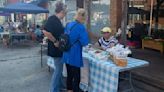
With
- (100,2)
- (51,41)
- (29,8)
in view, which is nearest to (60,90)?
(51,41)

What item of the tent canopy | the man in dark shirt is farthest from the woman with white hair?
the tent canopy

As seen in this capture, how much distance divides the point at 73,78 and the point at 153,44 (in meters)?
5.23

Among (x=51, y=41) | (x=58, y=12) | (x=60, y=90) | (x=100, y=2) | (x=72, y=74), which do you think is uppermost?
(x=100, y=2)

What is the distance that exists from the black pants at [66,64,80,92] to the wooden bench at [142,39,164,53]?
4.90 m

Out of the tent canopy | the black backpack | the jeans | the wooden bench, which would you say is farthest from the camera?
the tent canopy

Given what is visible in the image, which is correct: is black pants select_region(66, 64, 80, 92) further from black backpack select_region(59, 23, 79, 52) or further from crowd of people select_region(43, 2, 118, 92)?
black backpack select_region(59, 23, 79, 52)

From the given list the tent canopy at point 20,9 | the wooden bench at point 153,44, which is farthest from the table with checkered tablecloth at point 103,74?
the tent canopy at point 20,9

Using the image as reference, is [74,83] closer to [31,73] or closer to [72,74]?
[72,74]

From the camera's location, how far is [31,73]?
25.6 feet

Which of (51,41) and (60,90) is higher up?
(51,41)

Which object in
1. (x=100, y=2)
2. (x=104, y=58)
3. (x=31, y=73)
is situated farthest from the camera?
(x=100, y=2)

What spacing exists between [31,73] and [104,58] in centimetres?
335

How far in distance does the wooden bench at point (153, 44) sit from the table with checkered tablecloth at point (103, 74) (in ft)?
14.3

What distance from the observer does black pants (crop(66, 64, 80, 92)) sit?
509 centimetres
